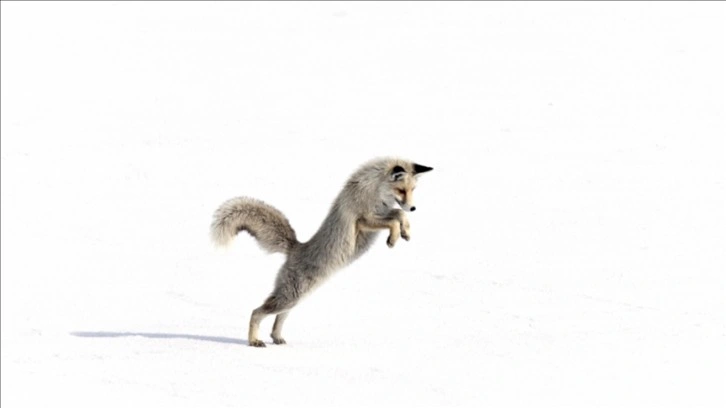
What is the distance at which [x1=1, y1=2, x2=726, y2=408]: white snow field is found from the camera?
10398 mm

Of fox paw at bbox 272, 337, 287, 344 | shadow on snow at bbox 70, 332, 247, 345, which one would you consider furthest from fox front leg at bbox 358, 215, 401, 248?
shadow on snow at bbox 70, 332, 247, 345

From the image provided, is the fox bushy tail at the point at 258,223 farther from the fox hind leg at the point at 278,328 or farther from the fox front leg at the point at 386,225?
the fox front leg at the point at 386,225

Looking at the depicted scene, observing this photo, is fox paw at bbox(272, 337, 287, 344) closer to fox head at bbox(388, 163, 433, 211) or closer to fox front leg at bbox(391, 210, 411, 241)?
fox front leg at bbox(391, 210, 411, 241)

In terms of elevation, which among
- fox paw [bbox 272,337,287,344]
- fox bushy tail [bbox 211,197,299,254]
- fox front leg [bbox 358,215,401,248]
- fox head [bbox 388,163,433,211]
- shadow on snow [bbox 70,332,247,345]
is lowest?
shadow on snow [bbox 70,332,247,345]

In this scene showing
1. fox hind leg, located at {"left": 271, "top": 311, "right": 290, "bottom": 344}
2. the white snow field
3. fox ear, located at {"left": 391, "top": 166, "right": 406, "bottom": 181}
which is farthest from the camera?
fox hind leg, located at {"left": 271, "top": 311, "right": 290, "bottom": 344}

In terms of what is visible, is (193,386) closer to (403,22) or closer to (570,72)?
(570,72)

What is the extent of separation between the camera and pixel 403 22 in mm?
30062

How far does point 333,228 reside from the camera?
11.5 meters

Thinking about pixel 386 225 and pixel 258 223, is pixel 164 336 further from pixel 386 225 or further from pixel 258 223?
pixel 386 225

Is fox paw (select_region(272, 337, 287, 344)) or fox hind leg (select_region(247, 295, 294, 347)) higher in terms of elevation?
fox hind leg (select_region(247, 295, 294, 347))

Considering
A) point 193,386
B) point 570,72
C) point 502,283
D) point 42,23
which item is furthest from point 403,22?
point 193,386

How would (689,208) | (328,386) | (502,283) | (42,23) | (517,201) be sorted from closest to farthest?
(328,386) < (502,283) < (689,208) < (517,201) < (42,23)

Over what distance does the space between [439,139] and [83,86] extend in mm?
9156

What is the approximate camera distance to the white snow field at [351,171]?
10.4m
